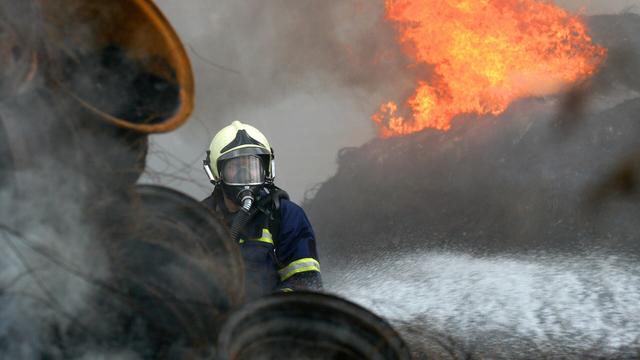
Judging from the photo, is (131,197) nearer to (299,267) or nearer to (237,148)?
(299,267)

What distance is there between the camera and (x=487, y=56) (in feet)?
62.3

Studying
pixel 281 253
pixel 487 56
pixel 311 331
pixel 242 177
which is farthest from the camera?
pixel 487 56

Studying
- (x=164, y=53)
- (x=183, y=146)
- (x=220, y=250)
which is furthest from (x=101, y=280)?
(x=183, y=146)

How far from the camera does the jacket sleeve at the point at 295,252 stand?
3.79 metres

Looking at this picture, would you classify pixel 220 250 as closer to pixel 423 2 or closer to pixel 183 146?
pixel 423 2

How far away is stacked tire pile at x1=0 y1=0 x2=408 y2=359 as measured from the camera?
1939 mm

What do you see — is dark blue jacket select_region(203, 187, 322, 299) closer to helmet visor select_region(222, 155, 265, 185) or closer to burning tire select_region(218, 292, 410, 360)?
helmet visor select_region(222, 155, 265, 185)

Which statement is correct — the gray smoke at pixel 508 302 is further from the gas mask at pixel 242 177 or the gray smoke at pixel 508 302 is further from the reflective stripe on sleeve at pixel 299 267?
the gas mask at pixel 242 177

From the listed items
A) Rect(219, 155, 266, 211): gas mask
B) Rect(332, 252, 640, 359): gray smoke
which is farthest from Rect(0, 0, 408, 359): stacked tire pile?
Rect(332, 252, 640, 359): gray smoke

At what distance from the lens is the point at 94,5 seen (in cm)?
212

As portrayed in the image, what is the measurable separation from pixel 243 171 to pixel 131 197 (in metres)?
1.99

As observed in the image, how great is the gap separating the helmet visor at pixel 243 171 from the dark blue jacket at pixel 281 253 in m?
0.27

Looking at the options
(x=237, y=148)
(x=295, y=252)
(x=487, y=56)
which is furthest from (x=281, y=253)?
(x=487, y=56)

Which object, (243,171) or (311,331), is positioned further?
(243,171)
